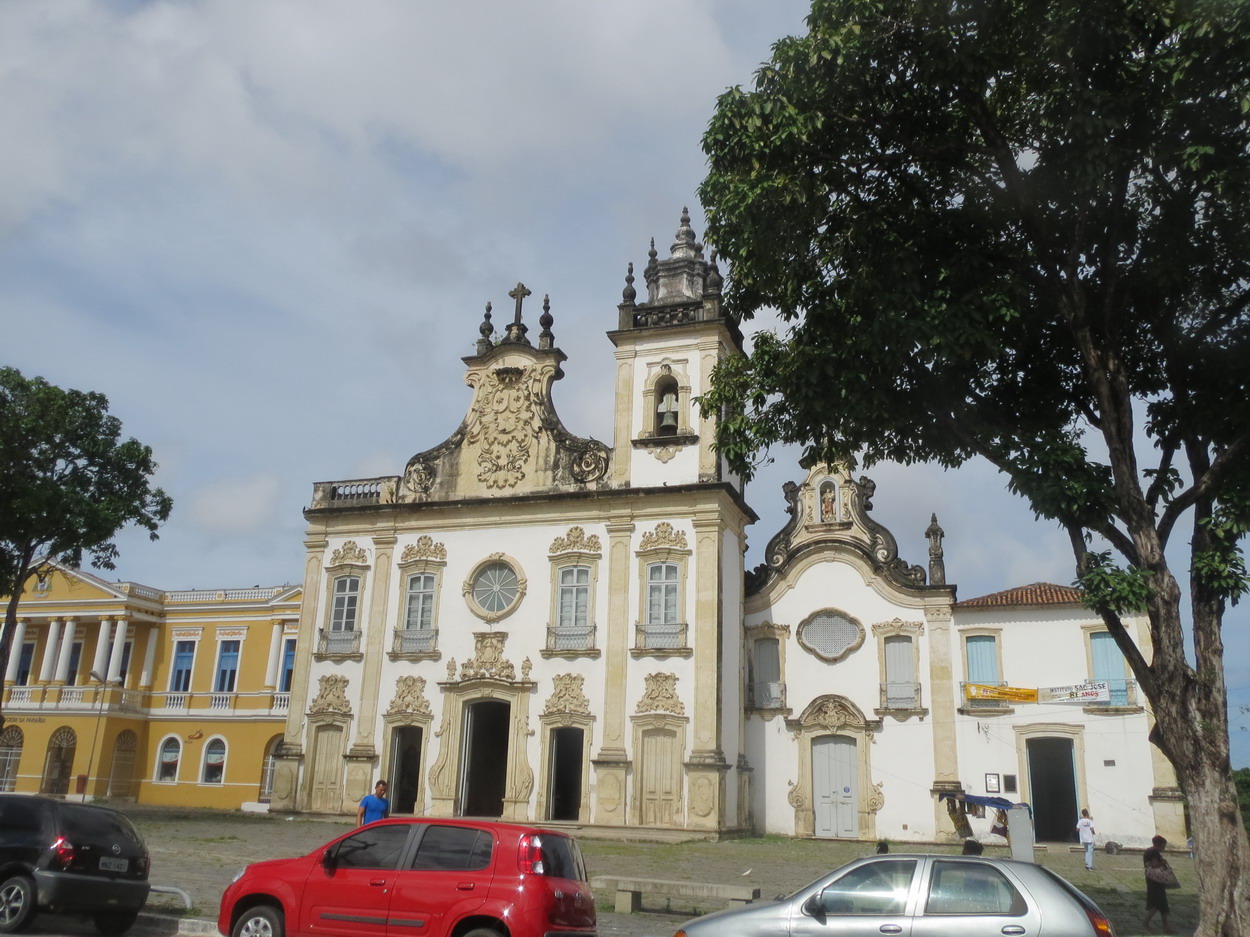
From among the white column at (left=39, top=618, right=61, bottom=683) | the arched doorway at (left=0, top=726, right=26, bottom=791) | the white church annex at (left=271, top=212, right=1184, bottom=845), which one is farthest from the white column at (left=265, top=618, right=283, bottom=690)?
the arched doorway at (left=0, top=726, right=26, bottom=791)

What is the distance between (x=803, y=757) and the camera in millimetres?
23469

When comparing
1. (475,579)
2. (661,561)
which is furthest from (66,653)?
(661,561)

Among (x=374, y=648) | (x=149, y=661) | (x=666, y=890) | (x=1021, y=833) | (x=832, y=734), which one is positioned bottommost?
(x=666, y=890)

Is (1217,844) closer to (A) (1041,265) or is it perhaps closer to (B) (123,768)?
(A) (1041,265)

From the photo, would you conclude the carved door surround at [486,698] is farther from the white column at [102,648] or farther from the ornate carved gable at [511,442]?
the white column at [102,648]

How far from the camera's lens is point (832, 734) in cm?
2341

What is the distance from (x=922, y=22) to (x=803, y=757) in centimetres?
1711

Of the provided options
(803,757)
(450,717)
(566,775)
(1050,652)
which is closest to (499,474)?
(450,717)

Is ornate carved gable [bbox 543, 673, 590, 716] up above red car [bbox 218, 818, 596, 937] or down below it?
above

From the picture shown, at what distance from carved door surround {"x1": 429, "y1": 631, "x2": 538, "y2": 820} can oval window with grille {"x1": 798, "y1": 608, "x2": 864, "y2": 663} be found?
6.36m

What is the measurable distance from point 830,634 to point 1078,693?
5324mm

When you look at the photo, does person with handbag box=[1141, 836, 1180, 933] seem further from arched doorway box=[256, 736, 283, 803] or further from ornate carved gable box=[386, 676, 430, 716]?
arched doorway box=[256, 736, 283, 803]

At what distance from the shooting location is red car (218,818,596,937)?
303 inches

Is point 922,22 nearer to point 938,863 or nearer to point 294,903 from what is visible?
point 938,863
